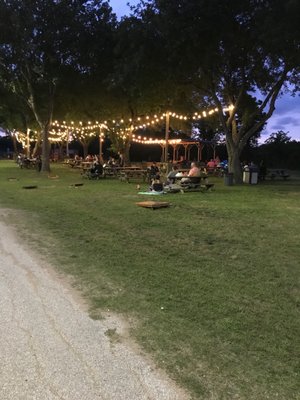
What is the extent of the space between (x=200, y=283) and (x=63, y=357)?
8.11ft

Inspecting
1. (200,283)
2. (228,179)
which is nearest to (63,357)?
(200,283)

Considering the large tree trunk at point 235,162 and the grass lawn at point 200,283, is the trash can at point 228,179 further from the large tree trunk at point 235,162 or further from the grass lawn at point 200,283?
the grass lawn at point 200,283

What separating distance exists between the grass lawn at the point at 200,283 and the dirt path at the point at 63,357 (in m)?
0.24

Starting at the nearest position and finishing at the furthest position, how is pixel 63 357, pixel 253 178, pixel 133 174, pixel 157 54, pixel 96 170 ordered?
pixel 63 357
pixel 157 54
pixel 253 178
pixel 96 170
pixel 133 174

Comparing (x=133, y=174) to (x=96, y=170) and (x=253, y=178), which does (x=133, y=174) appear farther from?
(x=253, y=178)

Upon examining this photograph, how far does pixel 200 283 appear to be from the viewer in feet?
18.7

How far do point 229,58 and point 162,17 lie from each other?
4942 mm

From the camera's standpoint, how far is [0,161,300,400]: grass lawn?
140 inches

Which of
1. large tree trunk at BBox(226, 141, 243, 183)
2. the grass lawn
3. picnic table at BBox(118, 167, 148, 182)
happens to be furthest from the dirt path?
large tree trunk at BBox(226, 141, 243, 183)

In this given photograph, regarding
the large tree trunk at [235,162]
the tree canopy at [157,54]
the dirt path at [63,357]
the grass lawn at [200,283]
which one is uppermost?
the tree canopy at [157,54]

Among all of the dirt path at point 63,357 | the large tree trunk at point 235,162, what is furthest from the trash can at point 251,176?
the dirt path at point 63,357

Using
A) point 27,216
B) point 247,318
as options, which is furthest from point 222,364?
point 27,216

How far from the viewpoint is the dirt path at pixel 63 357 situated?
10.4ft

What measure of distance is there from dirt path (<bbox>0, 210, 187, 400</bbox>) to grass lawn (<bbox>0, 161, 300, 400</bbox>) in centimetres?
24
